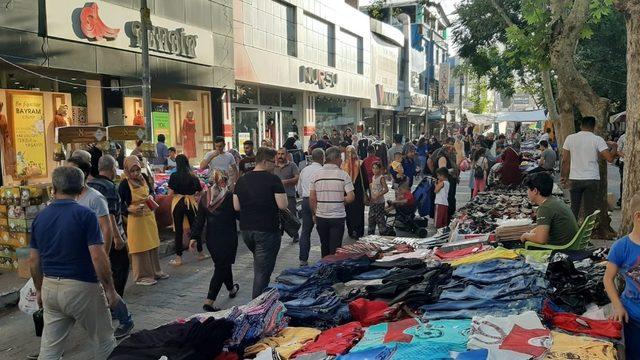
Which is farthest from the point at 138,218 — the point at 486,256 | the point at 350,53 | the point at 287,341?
the point at 350,53

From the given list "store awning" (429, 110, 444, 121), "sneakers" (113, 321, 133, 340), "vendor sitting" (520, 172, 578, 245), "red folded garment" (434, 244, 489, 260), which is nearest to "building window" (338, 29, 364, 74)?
"store awning" (429, 110, 444, 121)

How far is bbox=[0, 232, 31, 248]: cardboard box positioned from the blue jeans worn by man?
12.6 feet

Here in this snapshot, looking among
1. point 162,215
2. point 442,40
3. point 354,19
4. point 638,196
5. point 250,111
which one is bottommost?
point 162,215

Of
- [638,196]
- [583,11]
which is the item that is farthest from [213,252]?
[583,11]

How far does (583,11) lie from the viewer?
8.58m

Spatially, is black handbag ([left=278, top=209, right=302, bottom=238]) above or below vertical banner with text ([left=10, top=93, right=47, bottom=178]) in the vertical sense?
below

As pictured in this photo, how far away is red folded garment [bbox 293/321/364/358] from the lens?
3368mm

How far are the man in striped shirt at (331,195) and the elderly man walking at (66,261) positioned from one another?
135 inches

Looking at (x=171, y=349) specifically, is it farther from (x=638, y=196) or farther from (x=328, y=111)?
(x=328, y=111)

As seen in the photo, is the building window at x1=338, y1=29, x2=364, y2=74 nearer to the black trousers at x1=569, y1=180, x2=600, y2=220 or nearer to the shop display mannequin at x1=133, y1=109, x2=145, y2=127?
the shop display mannequin at x1=133, y1=109, x2=145, y2=127

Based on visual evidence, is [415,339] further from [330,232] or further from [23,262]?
[23,262]

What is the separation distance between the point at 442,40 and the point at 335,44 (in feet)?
128

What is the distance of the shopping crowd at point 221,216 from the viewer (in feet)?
12.9

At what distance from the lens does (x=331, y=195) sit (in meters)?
6.93
